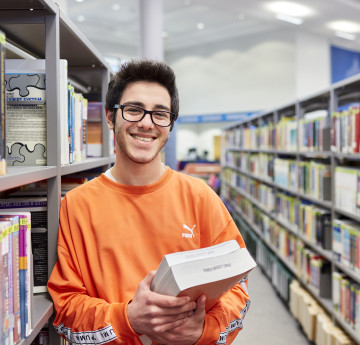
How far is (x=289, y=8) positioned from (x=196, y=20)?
12.8 ft

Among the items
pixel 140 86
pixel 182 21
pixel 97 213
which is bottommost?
pixel 97 213

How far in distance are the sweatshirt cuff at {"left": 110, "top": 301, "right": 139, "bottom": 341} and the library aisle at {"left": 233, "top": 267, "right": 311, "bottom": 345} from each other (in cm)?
269

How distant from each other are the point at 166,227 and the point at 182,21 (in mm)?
12188

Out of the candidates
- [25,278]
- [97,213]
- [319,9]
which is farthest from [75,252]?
[319,9]

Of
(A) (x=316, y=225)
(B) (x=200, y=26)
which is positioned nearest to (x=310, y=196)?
(A) (x=316, y=225)

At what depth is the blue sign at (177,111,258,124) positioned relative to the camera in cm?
1361

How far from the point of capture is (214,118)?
1429cm

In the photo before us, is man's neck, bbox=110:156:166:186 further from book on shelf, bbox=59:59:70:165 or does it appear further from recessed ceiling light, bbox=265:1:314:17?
recessed ceiling light, bbox=265:1:314:17

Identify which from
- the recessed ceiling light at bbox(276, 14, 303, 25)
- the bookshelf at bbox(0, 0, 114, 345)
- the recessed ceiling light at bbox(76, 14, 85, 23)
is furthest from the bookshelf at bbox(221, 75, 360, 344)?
the recessed ceiling light at bbox(76, 14, 85, 23)

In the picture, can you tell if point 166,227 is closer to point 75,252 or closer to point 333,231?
point 75,252

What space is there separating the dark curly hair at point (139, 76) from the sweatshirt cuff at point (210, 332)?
0.69 metres

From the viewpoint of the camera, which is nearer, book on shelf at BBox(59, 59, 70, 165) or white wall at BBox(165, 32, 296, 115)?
book on shelf at BBox(59, 59, 70, 165)

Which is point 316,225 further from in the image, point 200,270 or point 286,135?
point 200,270

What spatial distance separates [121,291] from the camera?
1.39 m
